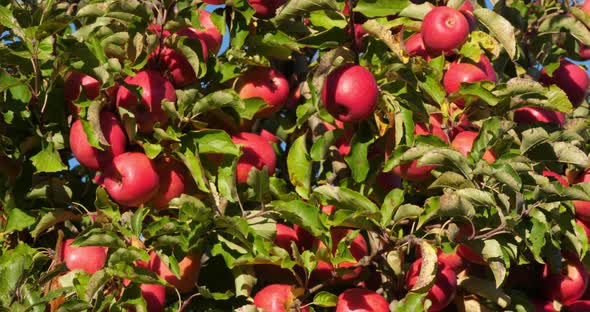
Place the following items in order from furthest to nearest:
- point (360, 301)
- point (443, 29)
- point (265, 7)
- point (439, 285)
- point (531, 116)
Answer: point (531, 116) → point (265, 7) → point (443, 29) → point (439, 285) → point (360, 301)

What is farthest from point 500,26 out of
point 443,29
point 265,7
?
point 265,7

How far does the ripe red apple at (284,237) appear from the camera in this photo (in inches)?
118

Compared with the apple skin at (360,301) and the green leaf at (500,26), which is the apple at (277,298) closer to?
the apple skin at (360,301)

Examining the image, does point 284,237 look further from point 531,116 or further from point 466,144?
point 531,116

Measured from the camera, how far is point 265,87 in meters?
3.30

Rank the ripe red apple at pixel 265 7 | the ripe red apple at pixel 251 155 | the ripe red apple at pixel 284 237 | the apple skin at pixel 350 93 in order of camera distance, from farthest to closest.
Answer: the ripe red apple at pixel 265 7 → the ripe red apple at pixel 251 155 → the ripe red apple at pixel 284 237 → the apple skin at pixel 350 93

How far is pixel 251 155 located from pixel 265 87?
0.29 metres

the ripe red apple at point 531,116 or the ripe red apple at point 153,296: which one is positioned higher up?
the ripe red apple at point 531,116

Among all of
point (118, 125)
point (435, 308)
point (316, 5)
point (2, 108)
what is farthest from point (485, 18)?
point (2, 108)

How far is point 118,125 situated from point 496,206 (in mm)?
1248

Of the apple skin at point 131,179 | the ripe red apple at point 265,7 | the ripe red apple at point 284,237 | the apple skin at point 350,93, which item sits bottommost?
the ripe red apple at point 284,237

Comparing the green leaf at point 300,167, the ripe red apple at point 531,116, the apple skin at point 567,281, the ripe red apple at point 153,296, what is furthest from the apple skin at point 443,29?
the ripe red apple at point 153,296

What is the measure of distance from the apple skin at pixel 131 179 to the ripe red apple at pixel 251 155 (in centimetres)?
31

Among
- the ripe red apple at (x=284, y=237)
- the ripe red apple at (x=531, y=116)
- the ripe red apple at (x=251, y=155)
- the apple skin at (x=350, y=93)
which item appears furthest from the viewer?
the ripe red apple at (x=531, y=116)
